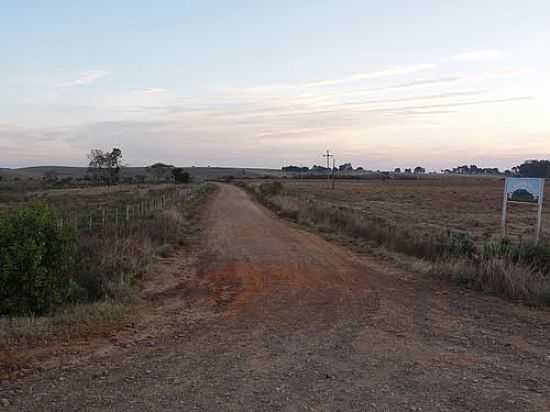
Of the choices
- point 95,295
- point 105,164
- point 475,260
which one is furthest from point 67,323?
point 105,164

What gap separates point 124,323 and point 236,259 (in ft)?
24.6

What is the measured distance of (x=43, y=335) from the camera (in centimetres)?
787

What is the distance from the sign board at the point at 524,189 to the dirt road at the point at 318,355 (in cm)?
380

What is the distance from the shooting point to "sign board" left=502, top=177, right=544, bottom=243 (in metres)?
14.6

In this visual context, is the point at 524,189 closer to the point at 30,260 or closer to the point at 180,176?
the point at 30,260

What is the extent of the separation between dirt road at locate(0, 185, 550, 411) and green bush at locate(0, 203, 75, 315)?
1.62m

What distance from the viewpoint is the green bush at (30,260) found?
8.73 meters

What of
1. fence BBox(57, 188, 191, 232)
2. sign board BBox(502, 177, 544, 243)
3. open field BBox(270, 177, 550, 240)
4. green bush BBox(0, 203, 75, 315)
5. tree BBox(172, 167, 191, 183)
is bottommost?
tree BBox(172, 167, 191, 183)

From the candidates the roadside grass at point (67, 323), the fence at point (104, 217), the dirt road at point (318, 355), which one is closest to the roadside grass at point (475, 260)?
the dirt road at point (318, 355)

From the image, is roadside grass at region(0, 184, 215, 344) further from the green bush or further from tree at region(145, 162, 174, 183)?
tree at region(145, 162, 174, 183)

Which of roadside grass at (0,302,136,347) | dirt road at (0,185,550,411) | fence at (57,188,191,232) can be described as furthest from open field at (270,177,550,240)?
roadside grass at (0,302,136,347)

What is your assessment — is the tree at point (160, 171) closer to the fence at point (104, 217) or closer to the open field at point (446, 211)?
the open field at point (446, 211)

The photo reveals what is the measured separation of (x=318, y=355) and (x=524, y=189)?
9635 mm

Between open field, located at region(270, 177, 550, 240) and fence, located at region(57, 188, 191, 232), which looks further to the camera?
open field, located at region(270, 177, 550, 240)
